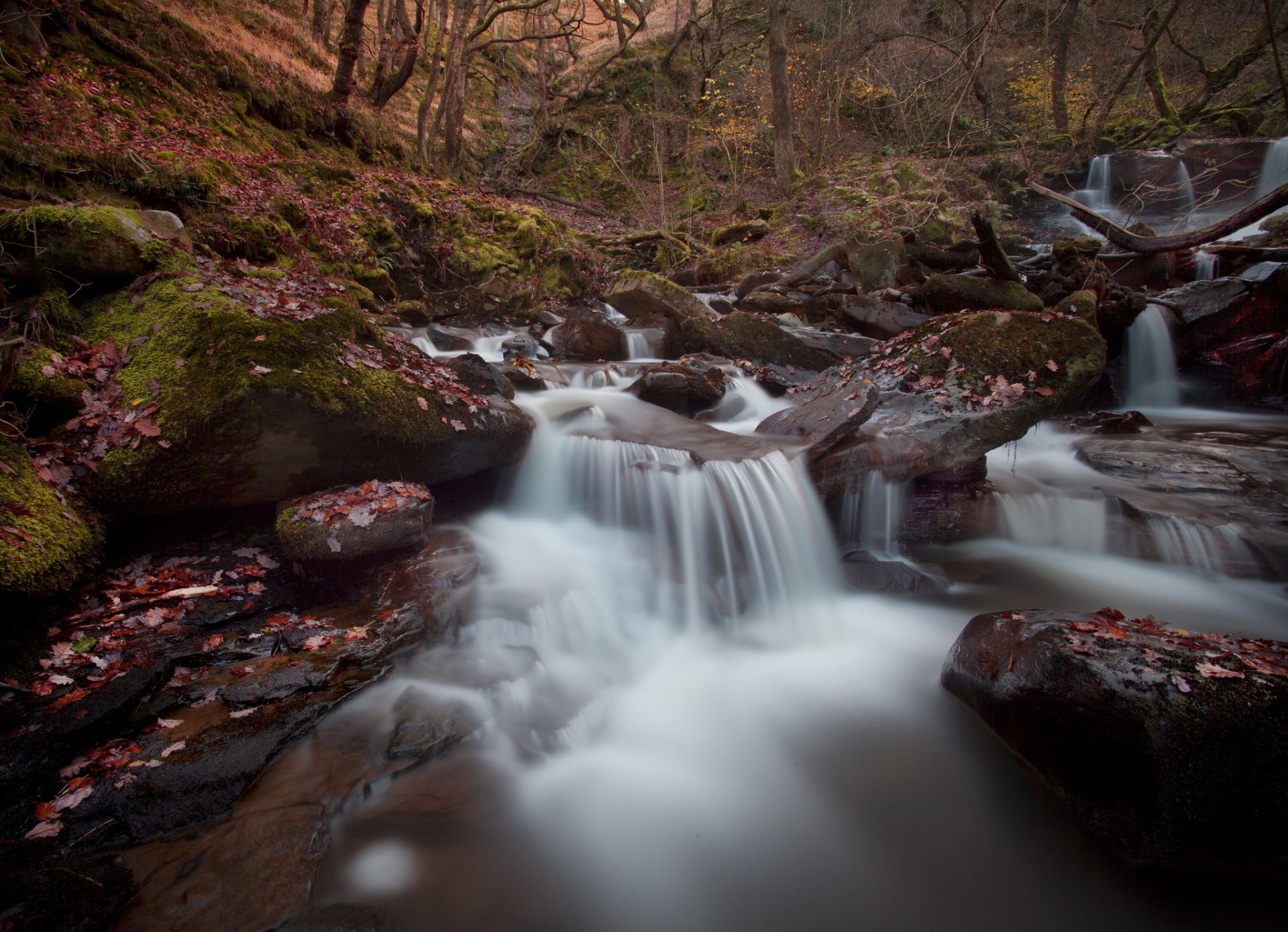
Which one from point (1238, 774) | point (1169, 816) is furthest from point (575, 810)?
point (1238, 774)

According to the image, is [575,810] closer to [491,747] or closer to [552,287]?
[491,747]

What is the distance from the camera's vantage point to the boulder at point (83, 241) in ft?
14.1

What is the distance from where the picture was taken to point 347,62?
1325 cm

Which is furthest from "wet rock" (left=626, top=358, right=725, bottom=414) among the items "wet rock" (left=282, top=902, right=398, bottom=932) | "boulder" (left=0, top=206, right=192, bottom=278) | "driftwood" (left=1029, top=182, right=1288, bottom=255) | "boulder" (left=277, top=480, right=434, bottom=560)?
"wet rock" (left=282, top=902, right=398, bottom=932)

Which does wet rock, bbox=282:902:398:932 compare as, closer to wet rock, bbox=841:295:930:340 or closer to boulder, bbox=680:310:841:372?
boulder, bbox=680:310:841:372

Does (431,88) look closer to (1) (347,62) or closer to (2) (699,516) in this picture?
(1) (347,62)

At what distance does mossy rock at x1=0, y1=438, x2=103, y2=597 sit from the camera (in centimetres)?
306

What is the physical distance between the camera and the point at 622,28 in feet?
63.7

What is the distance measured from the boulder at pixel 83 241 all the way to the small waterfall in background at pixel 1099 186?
23011mm

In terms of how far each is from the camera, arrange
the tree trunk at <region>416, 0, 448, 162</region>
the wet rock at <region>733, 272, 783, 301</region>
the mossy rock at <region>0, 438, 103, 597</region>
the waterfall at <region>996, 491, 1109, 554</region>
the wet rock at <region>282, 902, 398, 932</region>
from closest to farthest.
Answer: the wet rock at <region>282, 902, 398, 932</region> → the mossy rock at <region>0, 438, 103, 597</region> → the waterfall at <region>996, 491, 1109, 554</region> → the wet rock at <region>733, 272, 783, 301</region> → the tree trunk at <region>416, 0, 448, 162</region>

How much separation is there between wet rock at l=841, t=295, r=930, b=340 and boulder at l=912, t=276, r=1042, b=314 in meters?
0.33

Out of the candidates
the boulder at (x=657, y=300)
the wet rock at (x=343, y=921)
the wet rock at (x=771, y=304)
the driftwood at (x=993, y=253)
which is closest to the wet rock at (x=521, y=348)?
the boulder at (x=657, y=300)

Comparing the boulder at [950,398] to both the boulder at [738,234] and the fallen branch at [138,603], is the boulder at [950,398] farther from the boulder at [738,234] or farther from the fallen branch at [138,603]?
the boulder at [738,234]

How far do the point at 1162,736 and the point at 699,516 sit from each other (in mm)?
3651
